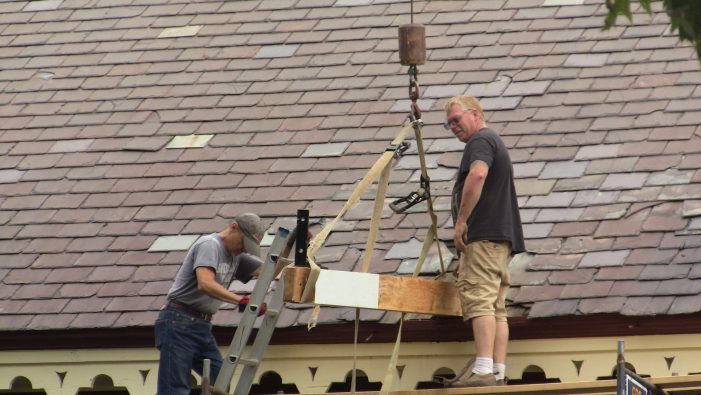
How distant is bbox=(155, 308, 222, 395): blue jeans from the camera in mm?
9906

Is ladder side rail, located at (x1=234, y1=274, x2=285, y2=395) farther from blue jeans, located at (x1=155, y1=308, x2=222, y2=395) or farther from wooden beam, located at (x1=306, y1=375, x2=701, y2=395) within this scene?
wooden beam, located at (x1=306, y1=375, x2=701, y2=395)

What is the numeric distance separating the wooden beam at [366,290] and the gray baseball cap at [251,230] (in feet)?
3.38

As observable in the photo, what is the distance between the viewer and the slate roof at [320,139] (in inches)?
403

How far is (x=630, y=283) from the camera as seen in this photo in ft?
31.6

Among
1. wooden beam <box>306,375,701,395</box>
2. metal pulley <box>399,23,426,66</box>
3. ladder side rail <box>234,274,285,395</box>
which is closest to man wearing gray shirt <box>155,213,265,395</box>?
ladder side rail <box>234,274,285,395</box>

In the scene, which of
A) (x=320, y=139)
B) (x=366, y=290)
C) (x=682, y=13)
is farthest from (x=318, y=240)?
(x=682, y=13)

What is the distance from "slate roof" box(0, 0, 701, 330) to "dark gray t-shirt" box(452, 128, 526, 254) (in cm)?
58

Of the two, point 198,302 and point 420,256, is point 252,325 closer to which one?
point 198,302

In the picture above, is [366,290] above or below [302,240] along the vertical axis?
below

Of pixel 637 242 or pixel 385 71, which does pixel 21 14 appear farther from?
pixel 637 242

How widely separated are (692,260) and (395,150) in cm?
188

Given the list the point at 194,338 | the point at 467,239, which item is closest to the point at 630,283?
the point at 467,239

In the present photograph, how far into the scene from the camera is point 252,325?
9.39m

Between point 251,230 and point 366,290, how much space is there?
1.21 m
